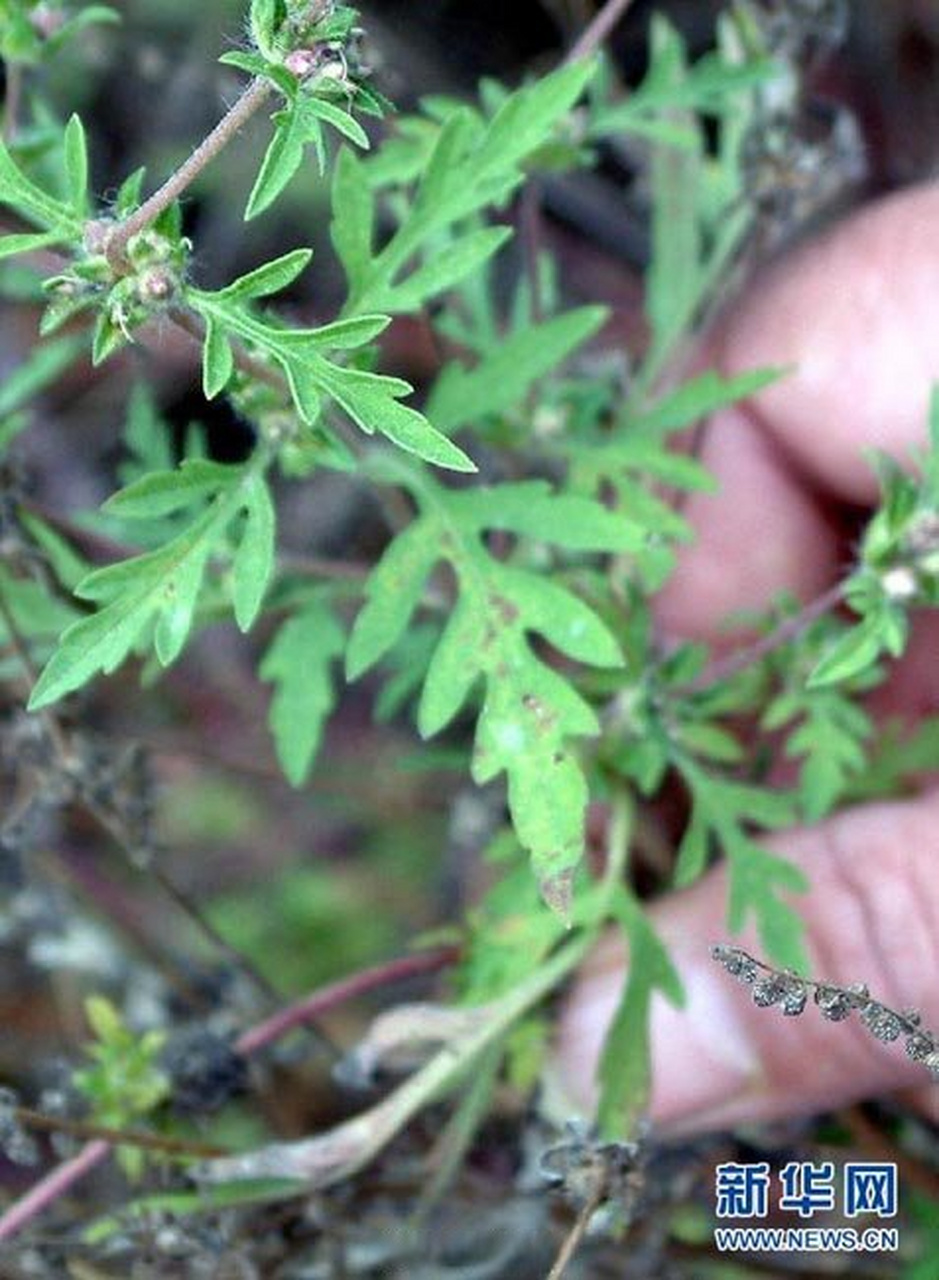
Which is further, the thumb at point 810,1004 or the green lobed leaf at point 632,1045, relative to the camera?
the thumb at point 810,1004

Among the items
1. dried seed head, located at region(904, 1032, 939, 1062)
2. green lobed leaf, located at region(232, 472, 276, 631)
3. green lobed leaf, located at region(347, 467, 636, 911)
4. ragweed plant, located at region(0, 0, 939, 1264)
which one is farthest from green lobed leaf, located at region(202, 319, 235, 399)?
dried seed head, located at region(904, 1032, 939, 1062)

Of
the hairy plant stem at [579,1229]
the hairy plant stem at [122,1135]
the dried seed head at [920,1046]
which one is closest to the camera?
the dried seed head at [920,1046]

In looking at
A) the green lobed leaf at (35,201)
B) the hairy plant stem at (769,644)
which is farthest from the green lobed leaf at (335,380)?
the hairy plant stem at (769,644)

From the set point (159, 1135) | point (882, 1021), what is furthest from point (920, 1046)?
point (159, 1135)

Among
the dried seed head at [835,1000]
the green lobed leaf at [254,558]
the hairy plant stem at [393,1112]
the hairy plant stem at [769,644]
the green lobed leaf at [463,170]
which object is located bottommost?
the dried seed head at [835,1000]

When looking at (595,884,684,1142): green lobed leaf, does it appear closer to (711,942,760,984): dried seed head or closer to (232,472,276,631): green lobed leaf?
(711,942,760,984): dried seed head

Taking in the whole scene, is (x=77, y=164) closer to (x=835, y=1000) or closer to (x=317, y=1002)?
(x=835, y=1000)

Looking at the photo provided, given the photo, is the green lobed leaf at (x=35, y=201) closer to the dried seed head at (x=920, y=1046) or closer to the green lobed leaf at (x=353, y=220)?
the green lobed leaf at (x=353, y=220)
